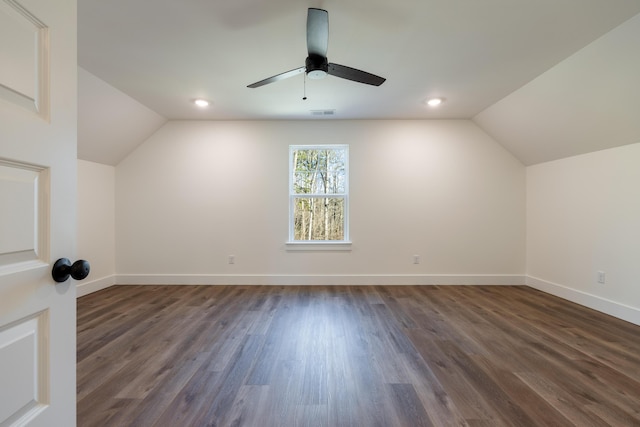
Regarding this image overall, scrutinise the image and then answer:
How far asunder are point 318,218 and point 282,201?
0.61 m

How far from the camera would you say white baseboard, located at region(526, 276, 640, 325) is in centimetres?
262

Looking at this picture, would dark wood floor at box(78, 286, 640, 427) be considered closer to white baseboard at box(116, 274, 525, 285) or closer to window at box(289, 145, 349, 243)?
white baseboard at box(116, 274, 525, 285)

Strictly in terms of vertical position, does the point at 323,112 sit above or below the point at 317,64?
above

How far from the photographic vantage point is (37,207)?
67 centimetres

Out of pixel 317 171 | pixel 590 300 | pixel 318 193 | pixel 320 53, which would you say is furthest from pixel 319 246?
pixel 590 300

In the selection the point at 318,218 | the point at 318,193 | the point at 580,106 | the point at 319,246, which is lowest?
the point at 319,246

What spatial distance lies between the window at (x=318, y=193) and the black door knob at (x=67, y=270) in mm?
3283

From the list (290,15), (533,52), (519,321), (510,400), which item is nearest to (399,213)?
(519,321)

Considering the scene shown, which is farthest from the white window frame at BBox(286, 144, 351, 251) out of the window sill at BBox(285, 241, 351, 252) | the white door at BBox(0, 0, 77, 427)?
the white door at BBox(0, 0, 77, 427)

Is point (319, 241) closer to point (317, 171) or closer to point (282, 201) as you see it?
point (282, 201)

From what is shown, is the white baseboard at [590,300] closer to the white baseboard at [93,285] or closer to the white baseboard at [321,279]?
the white baseboard at [321,279]

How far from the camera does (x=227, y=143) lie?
154 inches

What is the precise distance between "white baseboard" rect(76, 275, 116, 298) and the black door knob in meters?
3.56

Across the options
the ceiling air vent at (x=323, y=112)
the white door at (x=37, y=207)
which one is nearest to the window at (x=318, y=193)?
the ceiling air vent at (x=323, y=112)
